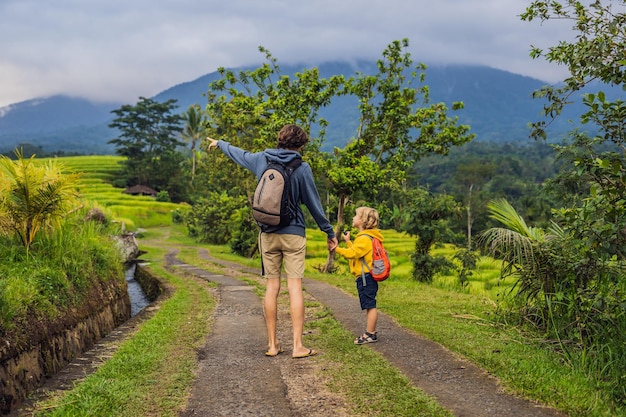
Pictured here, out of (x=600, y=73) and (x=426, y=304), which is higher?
(x=600, y=73)

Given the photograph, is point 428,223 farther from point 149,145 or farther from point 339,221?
point 149,145

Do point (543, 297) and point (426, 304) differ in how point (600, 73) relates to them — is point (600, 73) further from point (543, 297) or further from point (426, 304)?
point (426, 304)

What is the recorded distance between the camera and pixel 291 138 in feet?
16.2

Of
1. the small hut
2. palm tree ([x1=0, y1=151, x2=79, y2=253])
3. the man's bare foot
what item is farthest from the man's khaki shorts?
the small hut

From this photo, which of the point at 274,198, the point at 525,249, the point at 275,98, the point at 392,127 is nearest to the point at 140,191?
the point at 275,98

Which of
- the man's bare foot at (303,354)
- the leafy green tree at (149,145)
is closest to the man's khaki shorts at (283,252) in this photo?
the man's bare foot at (303,354)

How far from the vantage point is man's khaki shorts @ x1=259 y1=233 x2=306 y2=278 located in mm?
Answer: 4918

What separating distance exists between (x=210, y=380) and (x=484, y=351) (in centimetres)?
271

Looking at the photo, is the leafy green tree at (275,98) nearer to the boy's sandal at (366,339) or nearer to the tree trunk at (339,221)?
the tree trunk at (339,221)

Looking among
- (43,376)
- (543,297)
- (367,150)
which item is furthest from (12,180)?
(367,150)

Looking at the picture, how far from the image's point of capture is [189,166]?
78.2 metres

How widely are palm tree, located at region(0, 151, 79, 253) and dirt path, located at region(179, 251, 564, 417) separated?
3402 millimetres

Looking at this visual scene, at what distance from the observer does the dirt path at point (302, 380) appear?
3.74m

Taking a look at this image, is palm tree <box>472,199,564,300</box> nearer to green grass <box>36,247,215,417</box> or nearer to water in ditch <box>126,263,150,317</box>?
green grass <box>36,247,215,417</box>
